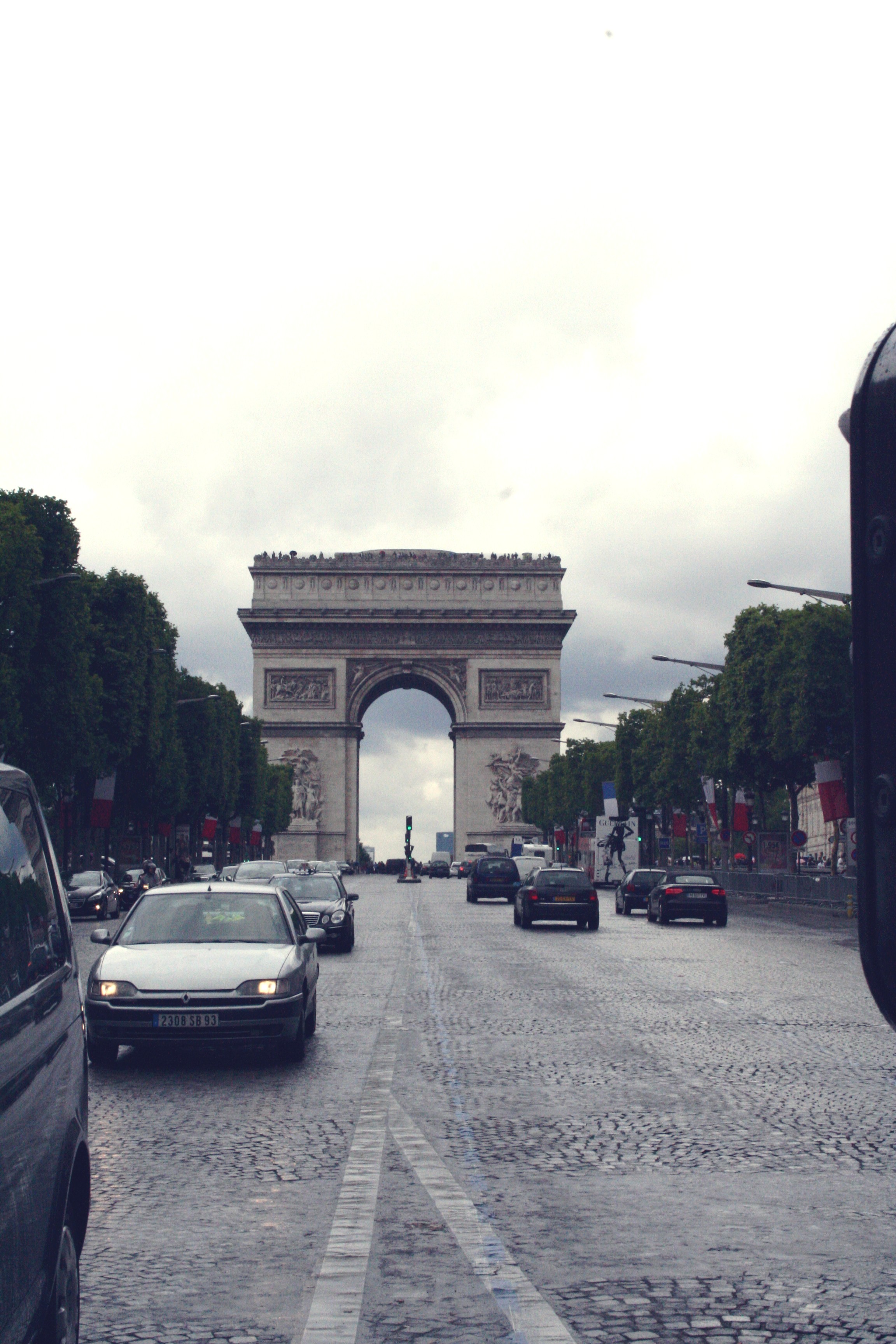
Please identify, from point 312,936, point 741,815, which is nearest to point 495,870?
point 741,815

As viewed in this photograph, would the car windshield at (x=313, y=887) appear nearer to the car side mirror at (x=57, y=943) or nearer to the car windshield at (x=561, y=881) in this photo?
the car windshield at (x=561, y=881)

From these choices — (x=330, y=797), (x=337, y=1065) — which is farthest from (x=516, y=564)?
(x=337, y=1065)

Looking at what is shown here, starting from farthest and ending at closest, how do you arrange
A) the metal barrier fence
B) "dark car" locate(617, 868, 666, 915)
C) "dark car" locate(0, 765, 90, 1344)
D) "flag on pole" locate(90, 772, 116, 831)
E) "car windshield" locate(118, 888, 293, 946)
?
"flag on pole" locate(90, 772, 116, 831) < the metal barrier fence < "dark car" locate(617, 868, 666, 915) < "car windshield" locate(118, 888, 293, 946) < "dark car" locate(0, 765, 90, 1344)

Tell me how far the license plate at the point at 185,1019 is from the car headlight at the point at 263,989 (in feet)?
0.85

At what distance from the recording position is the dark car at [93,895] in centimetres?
4394

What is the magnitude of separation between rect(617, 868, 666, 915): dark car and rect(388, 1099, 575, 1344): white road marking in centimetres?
3655

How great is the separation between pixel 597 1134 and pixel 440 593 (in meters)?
94.6

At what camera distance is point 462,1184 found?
777 centimetres

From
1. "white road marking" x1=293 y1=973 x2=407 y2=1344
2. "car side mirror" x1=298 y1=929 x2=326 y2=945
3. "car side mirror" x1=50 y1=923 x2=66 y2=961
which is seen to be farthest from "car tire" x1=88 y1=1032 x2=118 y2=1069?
"car side mirror" x1=50 y1=923 x2=66 y2=961

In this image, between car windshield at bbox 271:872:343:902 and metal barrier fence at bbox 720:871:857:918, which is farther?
metal barrier fence at bbox 720:871:857:918

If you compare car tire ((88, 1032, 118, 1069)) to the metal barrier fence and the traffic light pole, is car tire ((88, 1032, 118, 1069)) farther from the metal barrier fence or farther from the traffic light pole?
the traffic light pole

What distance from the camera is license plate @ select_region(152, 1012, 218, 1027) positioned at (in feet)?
38.6

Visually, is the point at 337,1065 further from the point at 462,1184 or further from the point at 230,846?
the point at 230,846

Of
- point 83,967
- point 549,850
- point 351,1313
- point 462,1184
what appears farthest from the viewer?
point 549,850
